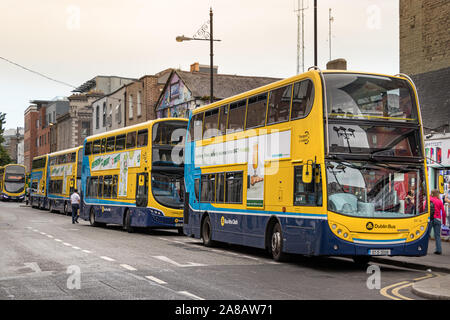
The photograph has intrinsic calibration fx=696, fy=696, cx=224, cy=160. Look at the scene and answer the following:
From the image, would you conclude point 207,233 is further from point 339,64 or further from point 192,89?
point 192,89

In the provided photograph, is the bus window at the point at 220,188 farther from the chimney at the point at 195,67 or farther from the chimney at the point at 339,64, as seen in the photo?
the chimney at the point at 195,67

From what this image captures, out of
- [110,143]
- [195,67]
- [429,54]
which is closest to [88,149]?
[110,143]

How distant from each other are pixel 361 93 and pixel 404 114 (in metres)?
1.08

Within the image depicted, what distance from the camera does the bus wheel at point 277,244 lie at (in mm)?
16375

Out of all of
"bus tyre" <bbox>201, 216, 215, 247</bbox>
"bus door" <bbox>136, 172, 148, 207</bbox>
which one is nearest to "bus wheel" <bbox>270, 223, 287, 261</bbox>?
"bus tyre" <bbox>201, 216, 215, 247</bbox>

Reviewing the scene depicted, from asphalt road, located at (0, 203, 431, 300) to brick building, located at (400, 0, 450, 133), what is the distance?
7991 millimetres

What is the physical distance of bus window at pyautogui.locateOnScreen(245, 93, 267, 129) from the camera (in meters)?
17.5

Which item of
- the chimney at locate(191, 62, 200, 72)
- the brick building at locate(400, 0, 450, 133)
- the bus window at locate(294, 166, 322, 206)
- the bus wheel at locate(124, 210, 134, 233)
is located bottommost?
the bus wheel at locate(124, 210, 134, 233)

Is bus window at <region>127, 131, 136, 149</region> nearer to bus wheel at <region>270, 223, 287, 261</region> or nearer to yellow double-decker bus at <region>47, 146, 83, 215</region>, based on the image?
bus wheel at <region>270, 223, 287, 261</region>

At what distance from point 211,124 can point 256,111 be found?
130 inches

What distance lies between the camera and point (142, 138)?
2742 cm

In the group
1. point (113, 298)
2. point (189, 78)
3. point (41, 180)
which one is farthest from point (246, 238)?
point (41, 180)

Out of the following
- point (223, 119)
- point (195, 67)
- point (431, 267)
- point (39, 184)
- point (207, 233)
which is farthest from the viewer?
point (39, 184)
